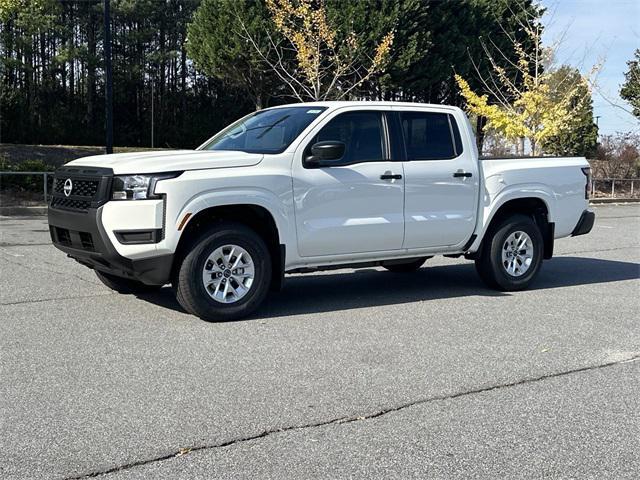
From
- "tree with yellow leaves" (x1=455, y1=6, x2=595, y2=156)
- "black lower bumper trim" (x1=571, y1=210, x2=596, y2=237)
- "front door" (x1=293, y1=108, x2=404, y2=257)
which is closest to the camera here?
"front door" (x1=293, y1=108, x2=404, y2=257)

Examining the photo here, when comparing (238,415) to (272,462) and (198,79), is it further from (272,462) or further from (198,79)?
(198,79)

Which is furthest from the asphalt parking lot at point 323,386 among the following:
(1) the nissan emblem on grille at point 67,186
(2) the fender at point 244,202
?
(1) the nissan emblem on grille at point 67,186

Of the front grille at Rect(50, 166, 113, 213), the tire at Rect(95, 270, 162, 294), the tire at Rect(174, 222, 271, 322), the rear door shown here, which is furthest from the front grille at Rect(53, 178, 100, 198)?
the rear door

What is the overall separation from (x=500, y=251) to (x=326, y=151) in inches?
103

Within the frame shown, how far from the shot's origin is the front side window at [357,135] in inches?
275

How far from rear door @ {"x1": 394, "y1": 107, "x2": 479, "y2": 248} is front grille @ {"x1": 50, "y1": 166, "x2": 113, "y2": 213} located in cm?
298

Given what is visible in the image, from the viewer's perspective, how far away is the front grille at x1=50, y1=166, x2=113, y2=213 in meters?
6.07

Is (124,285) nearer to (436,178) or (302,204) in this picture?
(302,204)

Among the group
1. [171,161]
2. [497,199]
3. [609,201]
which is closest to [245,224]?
[171,161]

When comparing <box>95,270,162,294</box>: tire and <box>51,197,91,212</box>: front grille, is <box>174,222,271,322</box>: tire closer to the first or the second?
<box>51,197,91,212</box>: front grille

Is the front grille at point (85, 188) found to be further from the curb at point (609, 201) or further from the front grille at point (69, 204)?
the curb at point (609, 201)

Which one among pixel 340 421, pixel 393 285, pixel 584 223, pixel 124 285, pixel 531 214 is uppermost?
pixel 531 214

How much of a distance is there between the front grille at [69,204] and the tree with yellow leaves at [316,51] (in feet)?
58.7

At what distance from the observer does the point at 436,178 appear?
294 inches
